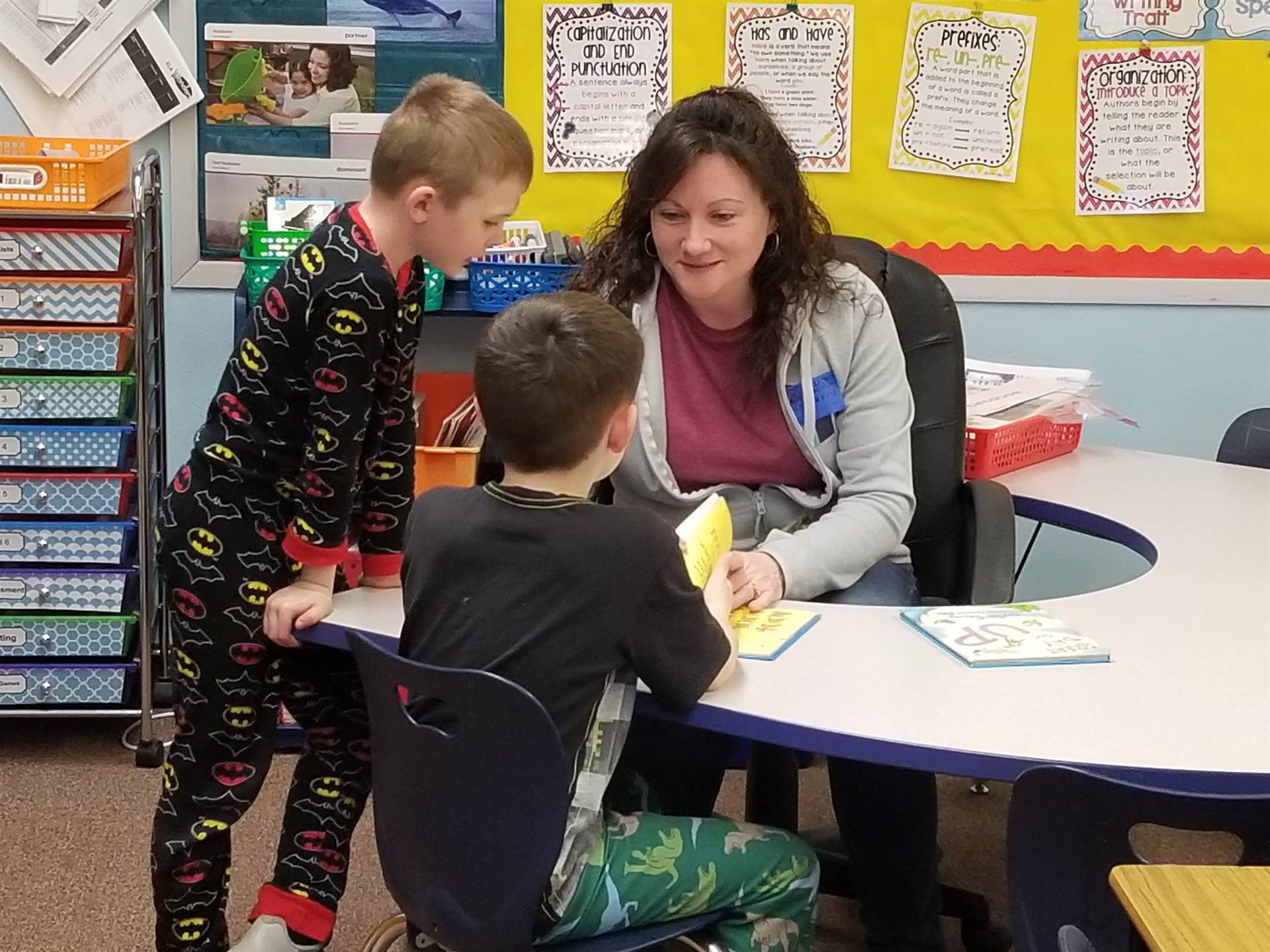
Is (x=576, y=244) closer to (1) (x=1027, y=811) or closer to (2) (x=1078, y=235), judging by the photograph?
(2) (x=1078, y=235)

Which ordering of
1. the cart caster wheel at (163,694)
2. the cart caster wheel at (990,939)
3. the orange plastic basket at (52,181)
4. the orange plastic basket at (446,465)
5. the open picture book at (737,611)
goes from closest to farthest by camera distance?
the open picture book at (737,611), the cart caster wheel at (990,939), the orange plastic basket at (446,465), the orange plastic basket at (52,181), the cart caster wheel at (163,694)

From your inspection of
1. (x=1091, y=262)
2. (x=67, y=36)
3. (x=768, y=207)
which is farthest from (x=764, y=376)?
(x=67, y=36)

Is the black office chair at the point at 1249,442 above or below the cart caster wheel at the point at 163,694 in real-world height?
above

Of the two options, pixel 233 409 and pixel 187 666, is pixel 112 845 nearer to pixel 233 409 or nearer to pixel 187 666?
pixel 187 666

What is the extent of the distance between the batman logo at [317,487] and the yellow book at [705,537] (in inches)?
15.5

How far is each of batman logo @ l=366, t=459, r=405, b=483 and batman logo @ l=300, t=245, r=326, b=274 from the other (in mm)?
289

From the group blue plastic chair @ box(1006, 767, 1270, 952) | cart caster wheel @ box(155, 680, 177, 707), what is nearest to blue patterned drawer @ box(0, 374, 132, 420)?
cart caster wheel @ box(155, 680, 177, 707)

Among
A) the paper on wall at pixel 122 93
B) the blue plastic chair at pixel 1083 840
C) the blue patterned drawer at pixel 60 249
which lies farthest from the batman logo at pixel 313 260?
the paper on wall at pixel 122 93

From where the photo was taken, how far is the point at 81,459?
8.54 feet

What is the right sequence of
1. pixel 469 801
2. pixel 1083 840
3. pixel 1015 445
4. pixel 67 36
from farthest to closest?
pixel 67 36, pixel 1015 445, pixel 469 801, pixel 1083 840

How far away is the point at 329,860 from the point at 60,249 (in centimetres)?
129

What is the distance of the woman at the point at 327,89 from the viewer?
8.96 ft

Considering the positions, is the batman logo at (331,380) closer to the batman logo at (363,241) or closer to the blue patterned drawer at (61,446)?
the batman logo at (363,241)

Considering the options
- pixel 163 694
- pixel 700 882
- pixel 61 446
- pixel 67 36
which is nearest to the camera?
pixel 700 882
